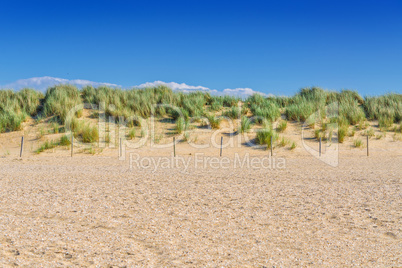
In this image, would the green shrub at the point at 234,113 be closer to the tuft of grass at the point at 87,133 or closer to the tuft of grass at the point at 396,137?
the tuft of grass at the point at 87,133

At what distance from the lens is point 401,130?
18.8 m

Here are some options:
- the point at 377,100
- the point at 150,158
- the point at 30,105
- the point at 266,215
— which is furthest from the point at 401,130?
the point at 30,105

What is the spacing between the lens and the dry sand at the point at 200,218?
14.6ft

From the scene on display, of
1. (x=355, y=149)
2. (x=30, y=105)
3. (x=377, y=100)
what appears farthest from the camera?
(x=377, y=100)

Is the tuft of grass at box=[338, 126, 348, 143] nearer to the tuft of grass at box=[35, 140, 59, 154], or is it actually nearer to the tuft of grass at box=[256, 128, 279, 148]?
the tuft of grass at box=[256, 128, 279, 148]

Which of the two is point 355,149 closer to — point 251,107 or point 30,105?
point 251,107

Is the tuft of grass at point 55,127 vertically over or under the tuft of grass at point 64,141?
over

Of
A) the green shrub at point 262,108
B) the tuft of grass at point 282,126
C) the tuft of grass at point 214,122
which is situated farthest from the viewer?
the green shrub at point 262,108

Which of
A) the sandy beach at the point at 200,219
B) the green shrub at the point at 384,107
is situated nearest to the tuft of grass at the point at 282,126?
the green shrub at the point at 384,107

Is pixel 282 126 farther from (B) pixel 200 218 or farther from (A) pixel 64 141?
(B) pixel 200 218

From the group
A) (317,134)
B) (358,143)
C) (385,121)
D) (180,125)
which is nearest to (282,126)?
(317,134)

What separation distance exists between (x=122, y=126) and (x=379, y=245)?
15661mm

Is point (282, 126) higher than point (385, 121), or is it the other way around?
point (385, 121)

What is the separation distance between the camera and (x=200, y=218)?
5984 mm
